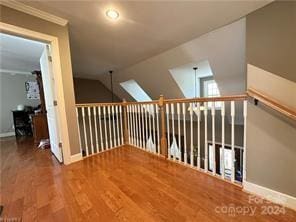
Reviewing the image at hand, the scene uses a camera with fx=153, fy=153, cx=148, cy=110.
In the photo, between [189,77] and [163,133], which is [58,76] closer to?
[163,133]

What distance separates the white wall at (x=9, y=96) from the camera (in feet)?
16.7

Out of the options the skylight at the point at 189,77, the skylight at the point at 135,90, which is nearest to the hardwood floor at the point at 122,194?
the skylight at the point at 189,77

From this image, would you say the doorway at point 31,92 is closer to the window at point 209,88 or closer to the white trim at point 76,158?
the white trim at point 76,158

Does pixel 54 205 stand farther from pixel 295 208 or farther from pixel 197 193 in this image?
pixel 295 208

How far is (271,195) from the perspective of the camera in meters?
1.51

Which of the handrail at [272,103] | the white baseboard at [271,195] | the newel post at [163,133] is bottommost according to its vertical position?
the white baseboard at [271,195]

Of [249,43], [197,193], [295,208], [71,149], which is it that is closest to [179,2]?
[249,43]

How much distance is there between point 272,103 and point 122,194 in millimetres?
1732

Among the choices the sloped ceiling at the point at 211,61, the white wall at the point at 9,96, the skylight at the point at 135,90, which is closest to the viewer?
the sloped ceiling at the point at 211,61

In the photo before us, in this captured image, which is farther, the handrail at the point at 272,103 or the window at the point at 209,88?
the window at the point at 209,88

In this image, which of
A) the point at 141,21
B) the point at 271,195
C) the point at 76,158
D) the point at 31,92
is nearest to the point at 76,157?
the point at 76,158

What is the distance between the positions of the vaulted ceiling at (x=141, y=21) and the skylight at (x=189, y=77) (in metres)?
0.86

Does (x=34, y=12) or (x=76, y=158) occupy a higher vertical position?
(x=34, y=12)

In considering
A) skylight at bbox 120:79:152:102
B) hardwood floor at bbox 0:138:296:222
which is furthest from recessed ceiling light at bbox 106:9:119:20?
skylight at bbox 120:79:152:102
